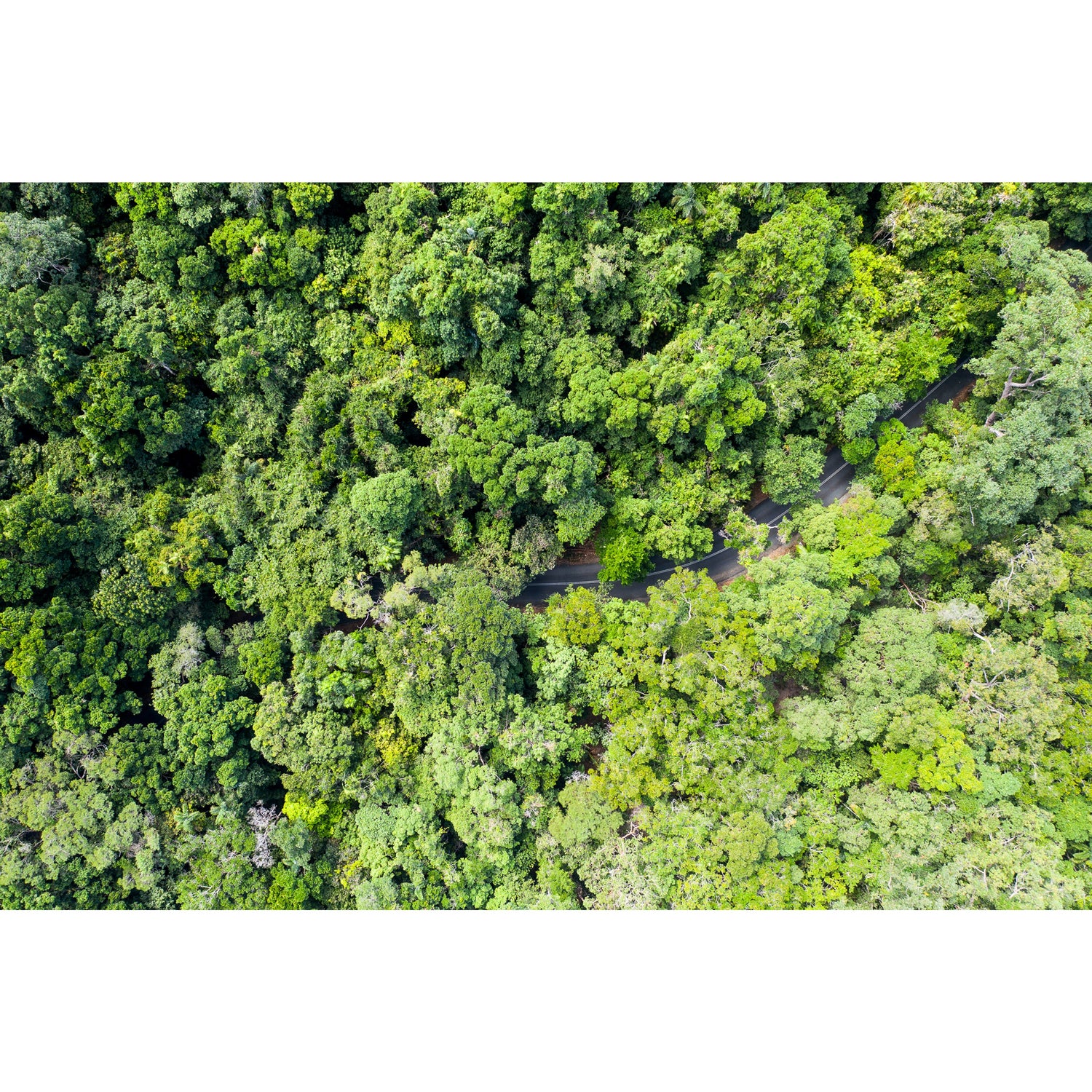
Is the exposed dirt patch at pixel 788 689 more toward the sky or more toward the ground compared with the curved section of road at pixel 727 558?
more toward the ground

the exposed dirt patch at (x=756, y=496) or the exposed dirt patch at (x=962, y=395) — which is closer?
the exposed dirt patch at (x=962, y=395)

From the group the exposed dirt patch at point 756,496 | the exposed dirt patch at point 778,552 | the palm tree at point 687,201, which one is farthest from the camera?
the exposed dirt patch at point 756,496

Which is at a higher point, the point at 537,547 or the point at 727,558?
the point at 537,547

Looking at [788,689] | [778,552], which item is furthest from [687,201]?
[788,689]

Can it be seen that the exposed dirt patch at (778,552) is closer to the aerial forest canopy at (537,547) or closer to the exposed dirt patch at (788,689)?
the aerial forest canopy at (537,547)

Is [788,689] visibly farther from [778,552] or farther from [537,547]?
[537,547]

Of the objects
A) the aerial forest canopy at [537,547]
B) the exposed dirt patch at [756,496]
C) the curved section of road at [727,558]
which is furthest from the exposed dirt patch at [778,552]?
the exposed dirt patch at [756,496]
